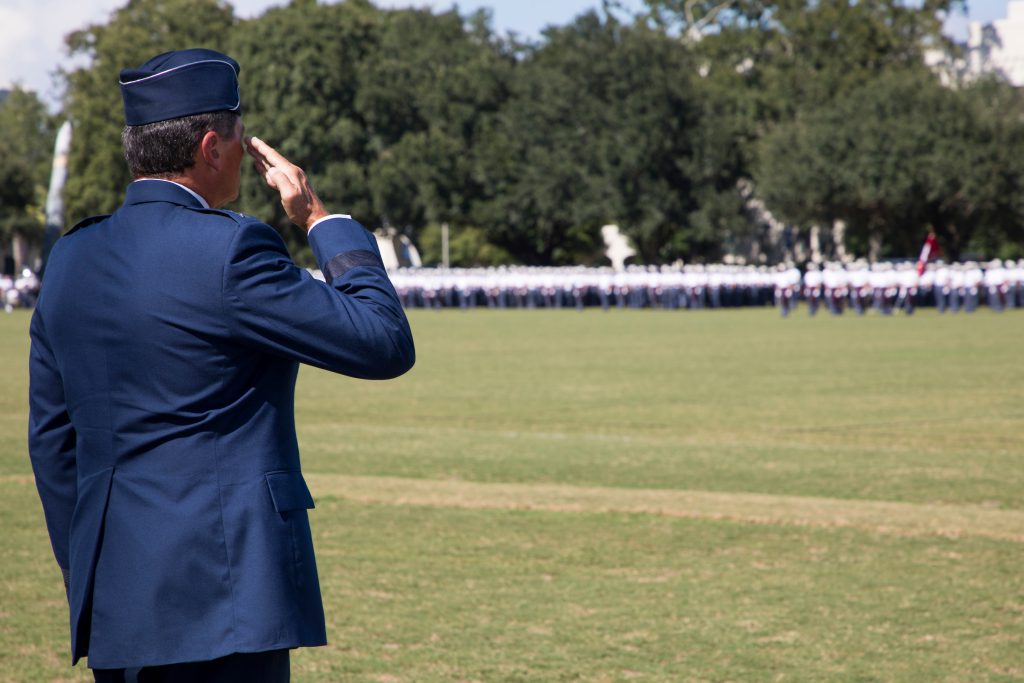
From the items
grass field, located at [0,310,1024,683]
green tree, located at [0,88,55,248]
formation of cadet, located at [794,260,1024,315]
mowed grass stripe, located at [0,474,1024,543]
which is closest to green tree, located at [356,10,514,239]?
green tree, located at [0,88,55,248]

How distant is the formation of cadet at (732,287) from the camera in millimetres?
40219

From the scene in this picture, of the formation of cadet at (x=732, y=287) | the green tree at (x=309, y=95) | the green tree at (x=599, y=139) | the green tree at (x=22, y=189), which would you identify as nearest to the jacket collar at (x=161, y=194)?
the formation of cadet at (x=732, y=287)

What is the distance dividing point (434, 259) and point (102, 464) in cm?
7967

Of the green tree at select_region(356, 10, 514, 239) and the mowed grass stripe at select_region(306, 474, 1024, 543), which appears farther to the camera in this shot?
the green tree at select_region(356, 10, 514, 239)

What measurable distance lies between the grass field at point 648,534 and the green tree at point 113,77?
48.1 m

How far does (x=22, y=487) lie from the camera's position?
10102 mm

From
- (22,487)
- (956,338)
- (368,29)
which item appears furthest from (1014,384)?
(368,29)

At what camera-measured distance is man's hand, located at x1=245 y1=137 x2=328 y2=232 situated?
2.85 metres

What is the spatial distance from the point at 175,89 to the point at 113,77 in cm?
6541

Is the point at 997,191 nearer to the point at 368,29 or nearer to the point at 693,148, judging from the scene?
the point at 693,148

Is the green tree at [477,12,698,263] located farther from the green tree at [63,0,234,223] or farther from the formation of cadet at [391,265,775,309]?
the green tree at [63,0,234,223]

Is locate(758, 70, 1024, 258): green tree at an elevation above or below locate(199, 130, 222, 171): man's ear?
above

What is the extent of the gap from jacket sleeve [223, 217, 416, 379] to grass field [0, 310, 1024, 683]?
9.20 feet

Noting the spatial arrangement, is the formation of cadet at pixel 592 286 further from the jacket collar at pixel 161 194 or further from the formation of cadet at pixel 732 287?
the jacket collar at pixel 161 194
